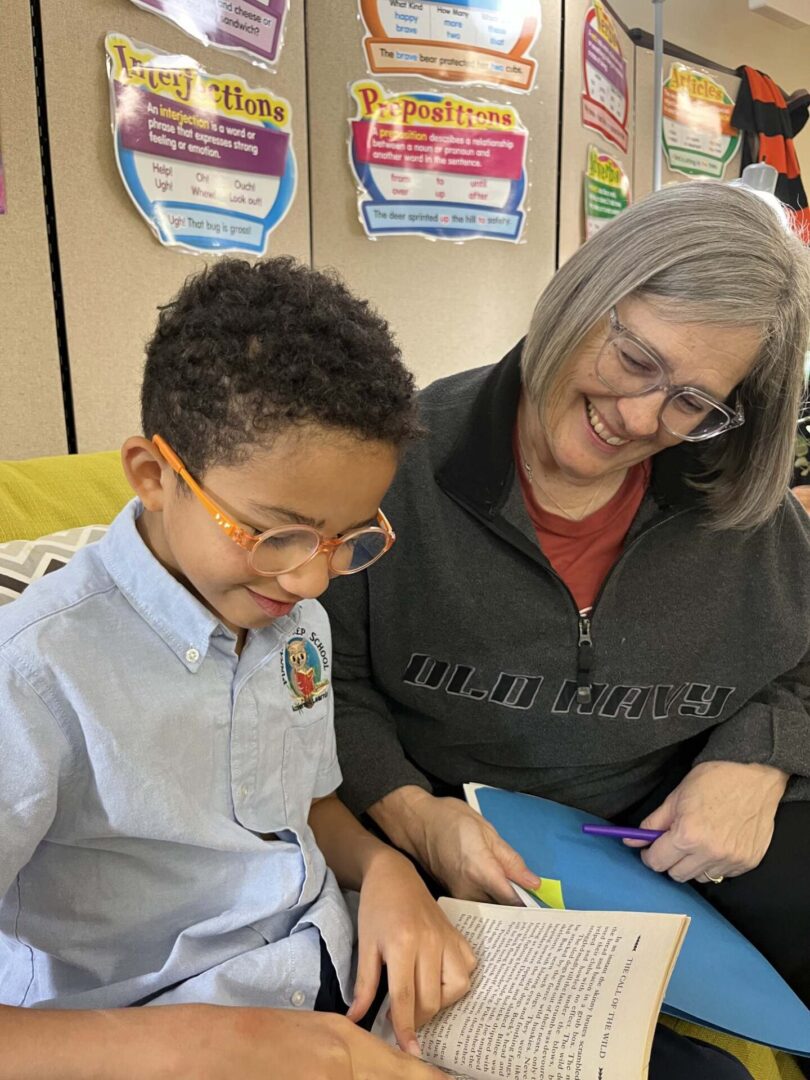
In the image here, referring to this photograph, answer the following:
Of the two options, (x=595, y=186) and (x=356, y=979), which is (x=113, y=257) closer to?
(x=356, y=979)

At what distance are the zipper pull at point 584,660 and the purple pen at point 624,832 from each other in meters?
0.16

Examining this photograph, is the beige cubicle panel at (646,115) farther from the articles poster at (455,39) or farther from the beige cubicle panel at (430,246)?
the articles poster at (455,39)

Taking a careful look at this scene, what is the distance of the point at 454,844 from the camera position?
95cm

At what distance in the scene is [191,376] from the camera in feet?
2.17

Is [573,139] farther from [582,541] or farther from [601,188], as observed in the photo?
[582,541]

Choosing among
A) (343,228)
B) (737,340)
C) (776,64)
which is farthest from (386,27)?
(776,64)

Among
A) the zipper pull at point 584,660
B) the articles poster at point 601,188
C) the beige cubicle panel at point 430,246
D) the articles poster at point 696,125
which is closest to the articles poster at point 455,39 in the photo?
the beige cubicle panel at point 430,246

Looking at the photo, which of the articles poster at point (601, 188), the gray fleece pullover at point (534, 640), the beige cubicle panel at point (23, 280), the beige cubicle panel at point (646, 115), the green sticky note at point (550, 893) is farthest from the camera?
the beige cubicle panel at point (646, 115)

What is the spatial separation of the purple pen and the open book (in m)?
0.26

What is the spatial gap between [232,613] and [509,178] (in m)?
1.88

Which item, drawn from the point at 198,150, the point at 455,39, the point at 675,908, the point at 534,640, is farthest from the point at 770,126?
the point at 675,908

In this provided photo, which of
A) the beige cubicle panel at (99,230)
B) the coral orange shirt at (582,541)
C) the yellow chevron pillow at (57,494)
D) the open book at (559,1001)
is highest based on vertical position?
the beige cubicle panel at (99,230)

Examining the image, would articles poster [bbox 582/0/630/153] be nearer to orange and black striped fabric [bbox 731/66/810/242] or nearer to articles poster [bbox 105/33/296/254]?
orange and black striped fabric [bbox 731/66/810/242]

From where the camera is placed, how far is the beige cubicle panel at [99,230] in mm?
1383
